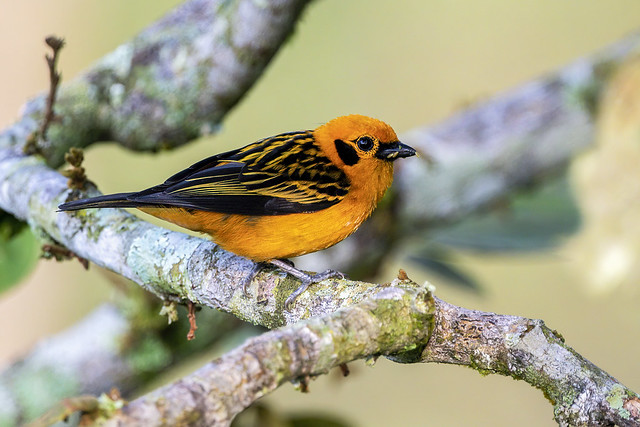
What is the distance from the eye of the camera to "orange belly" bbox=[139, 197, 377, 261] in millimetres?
2842

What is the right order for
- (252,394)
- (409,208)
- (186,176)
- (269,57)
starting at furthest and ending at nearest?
(409,208), (269,57), (186,176), (252,394)

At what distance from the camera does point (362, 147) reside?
10.6 feet

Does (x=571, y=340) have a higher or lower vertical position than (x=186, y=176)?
higher

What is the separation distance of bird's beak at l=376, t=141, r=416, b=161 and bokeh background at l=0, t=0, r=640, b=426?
344 cm

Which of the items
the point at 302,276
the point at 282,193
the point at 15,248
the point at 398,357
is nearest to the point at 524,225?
the point at 282,193

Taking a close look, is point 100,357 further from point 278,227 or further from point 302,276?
point 302,276

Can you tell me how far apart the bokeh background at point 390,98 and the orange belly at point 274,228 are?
360cm

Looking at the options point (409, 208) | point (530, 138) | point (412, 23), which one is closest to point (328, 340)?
point (409, 208)

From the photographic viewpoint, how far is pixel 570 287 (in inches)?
288

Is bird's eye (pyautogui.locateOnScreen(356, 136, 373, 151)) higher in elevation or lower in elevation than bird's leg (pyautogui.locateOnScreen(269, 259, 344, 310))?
higher

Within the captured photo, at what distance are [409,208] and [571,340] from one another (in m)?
3.23

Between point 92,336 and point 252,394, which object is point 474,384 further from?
point 252,394

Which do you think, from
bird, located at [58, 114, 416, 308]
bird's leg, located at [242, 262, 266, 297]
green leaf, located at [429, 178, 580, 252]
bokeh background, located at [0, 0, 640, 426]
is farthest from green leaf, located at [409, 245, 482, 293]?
bird's leg, located at [242, 262, 266, 297]

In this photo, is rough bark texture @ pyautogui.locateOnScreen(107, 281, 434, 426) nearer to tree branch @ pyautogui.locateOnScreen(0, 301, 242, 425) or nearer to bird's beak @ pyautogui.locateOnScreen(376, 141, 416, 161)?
bird's beak @ pyautogui.locateOnScreen(376, 141, 416, 161)
